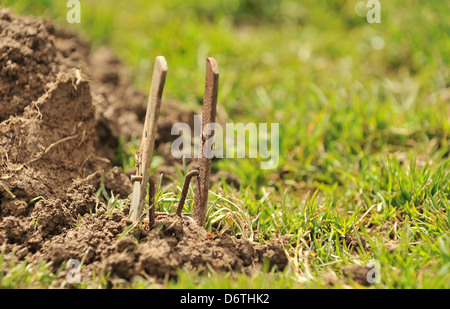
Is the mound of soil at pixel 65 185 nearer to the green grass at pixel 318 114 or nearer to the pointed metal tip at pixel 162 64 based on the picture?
the green grass at pixel 318 114

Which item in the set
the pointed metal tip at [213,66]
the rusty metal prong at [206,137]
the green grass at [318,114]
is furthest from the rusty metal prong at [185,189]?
the pointed metal tip at [213,66]

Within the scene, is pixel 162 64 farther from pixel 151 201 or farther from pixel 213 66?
pixel 151 201

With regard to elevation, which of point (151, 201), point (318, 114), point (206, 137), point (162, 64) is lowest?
point (151, 201)

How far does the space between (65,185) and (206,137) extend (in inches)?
32.9

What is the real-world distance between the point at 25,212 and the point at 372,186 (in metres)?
1.86

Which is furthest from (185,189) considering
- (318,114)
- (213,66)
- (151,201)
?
(318,114)

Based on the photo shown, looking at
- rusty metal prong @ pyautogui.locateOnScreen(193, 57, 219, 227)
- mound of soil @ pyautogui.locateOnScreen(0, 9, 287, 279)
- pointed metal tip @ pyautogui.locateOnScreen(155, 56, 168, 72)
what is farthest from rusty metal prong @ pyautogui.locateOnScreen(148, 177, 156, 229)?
pointed metal tip @ pyautogui.locateOnScreen(155, 56, 168, 72)

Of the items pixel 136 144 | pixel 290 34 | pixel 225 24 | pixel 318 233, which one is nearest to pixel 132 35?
pixel 225 24

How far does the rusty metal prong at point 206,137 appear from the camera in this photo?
2146mm

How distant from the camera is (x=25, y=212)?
93.4 inches

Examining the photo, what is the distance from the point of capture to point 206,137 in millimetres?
2250

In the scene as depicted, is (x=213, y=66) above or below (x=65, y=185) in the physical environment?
above

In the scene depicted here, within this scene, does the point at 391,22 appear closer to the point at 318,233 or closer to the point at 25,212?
the point at 318,233

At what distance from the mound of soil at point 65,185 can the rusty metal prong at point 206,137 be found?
0.32 feet
